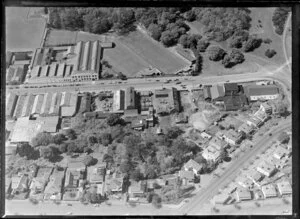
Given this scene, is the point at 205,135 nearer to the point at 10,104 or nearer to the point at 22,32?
the point at 10,104

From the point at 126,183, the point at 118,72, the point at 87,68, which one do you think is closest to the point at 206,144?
the point at 126,183

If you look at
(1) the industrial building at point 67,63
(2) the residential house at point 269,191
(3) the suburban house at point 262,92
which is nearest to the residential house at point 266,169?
(2) the residential house at point 269,191

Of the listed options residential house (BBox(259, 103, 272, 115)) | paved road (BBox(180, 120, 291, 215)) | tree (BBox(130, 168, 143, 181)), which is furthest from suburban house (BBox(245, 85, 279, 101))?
tree (BBox(130, 168, 143, 181))

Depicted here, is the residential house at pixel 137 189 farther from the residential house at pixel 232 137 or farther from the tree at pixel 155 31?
the tree at pixel 155 31

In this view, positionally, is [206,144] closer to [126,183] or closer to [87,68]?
[126,183]

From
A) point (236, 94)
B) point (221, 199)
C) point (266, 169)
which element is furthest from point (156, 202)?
point (236, 94)
